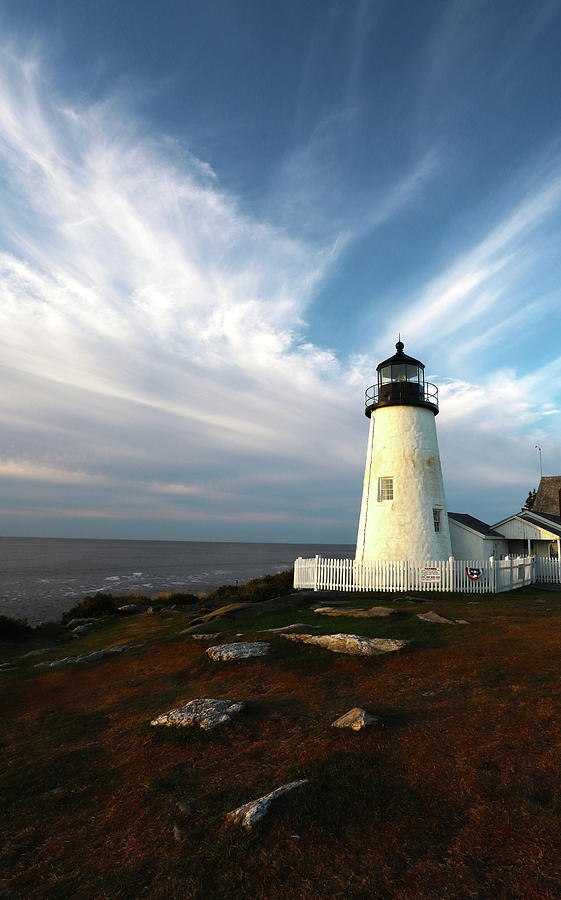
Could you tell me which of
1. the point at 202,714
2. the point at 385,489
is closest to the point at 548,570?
the point at 385,489

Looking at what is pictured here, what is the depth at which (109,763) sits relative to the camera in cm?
642

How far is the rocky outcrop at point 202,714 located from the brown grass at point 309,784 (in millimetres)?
239

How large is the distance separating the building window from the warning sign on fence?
409 centimetres

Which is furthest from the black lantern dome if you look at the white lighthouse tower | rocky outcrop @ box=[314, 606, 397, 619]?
rocky outcrop @ box=[314, 606, 397, 619]

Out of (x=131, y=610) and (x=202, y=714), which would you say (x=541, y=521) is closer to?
(x=131, y=610)

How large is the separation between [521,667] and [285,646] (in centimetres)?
502

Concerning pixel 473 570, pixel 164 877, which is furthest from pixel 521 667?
pixel 473 570

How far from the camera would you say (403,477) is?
23500 millimetres

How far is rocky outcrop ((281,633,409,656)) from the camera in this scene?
32.8ft

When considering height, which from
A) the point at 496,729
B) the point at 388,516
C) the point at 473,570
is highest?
the point at 388,516

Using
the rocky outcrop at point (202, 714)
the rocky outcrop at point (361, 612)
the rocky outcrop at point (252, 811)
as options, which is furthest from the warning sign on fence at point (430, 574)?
the rocky outcrop at point (252, 811)

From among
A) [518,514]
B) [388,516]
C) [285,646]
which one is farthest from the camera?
[518,514]

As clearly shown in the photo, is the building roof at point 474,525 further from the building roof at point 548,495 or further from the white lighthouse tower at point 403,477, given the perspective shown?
the building roof at point 548,495

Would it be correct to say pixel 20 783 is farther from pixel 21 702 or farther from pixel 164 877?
pixel 21 702
